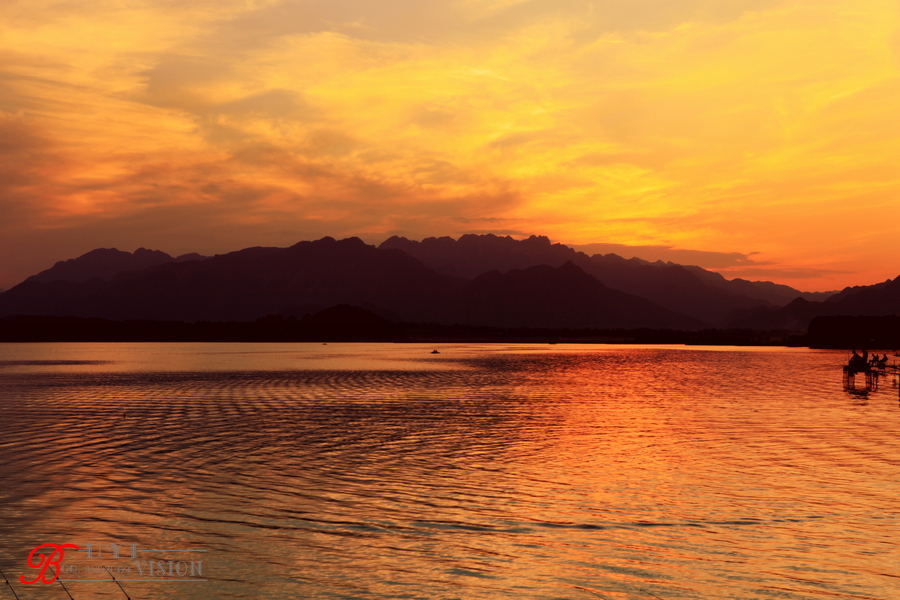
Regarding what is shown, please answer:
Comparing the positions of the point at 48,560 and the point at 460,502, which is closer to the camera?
the point at 48,560

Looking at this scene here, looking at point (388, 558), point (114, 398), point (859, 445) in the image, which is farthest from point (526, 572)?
point (114, 398)

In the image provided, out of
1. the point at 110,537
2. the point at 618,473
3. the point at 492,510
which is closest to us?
the point at 110,537

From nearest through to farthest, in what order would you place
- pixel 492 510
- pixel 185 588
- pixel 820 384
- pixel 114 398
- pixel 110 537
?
pixel 185 588
pixel 110 537
pixel 492 510
pixel 114 398
pixel 820 384

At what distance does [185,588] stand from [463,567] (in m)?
4.66

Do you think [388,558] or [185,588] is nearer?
[185,588]

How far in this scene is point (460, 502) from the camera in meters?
16.8

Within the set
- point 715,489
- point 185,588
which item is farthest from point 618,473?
point 185,588

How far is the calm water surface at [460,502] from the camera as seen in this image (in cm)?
1154

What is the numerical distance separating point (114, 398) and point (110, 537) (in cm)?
3570

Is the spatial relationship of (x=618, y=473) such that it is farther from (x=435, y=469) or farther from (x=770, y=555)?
(x=770, y=555)

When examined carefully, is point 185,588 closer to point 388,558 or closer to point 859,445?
point 388,558

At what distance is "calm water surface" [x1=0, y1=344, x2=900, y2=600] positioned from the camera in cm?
1154

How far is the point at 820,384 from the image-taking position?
59.2 meters

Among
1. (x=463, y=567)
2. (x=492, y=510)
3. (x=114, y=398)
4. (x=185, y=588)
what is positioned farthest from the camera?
(x=114, y=398)
